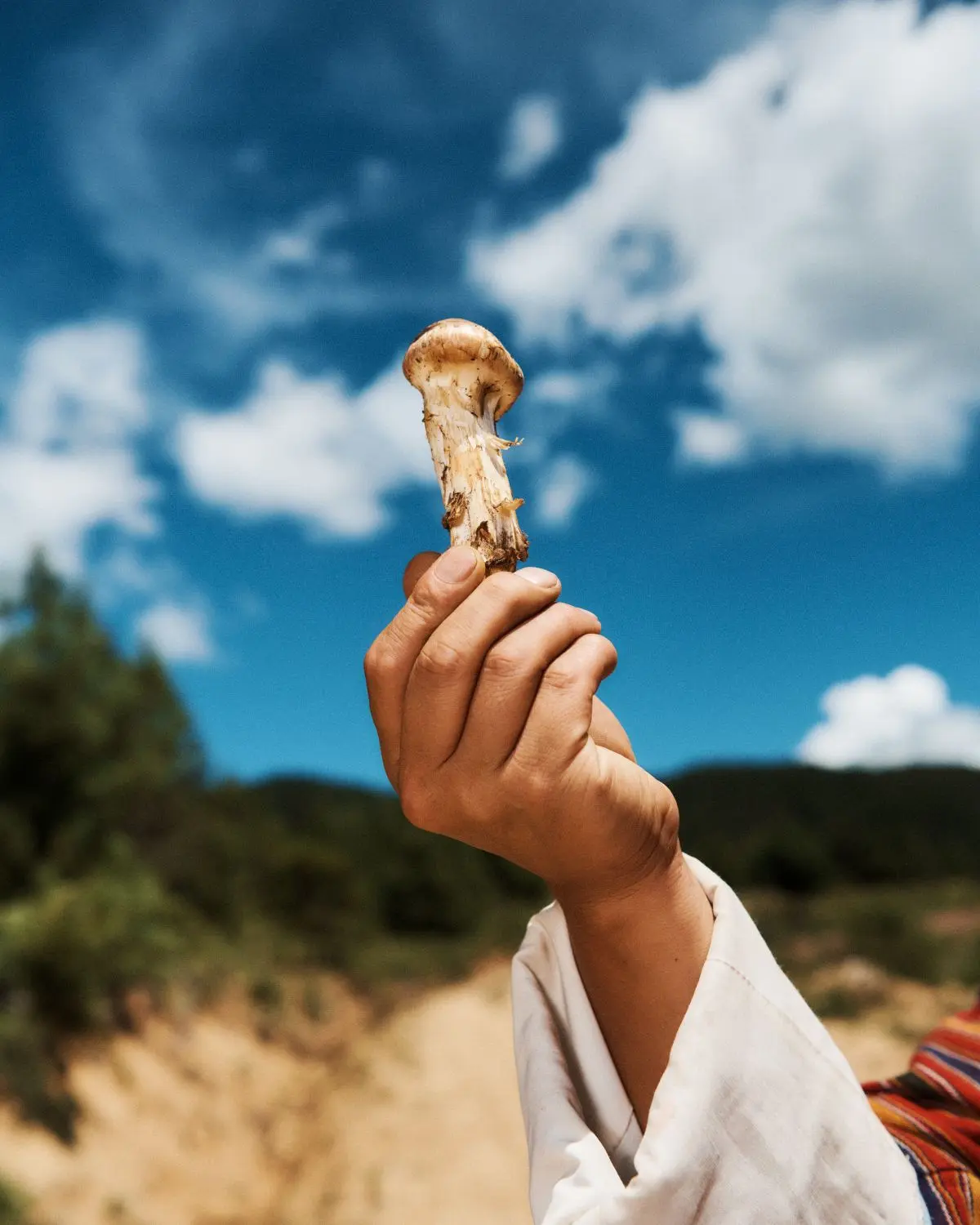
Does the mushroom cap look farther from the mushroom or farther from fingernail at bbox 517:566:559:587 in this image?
fingernail at bbox 517:566:559:587

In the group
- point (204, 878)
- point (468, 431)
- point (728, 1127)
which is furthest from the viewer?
point (204, 878)

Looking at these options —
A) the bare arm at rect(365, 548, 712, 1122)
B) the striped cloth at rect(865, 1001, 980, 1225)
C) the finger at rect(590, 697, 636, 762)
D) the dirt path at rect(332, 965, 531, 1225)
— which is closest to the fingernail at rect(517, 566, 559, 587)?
the bare arm at rect(365, 548, 712, 1122)

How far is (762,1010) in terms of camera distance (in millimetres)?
1251

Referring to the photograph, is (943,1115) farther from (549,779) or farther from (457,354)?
(457,354)

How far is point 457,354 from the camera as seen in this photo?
1498 mm

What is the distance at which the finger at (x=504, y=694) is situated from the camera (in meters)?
1.22

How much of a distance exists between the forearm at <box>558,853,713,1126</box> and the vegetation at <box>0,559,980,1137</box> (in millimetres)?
2307

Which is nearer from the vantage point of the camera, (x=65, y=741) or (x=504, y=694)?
(x=504, y=694)

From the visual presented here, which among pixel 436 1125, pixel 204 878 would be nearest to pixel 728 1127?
Result: pixel 436 1125

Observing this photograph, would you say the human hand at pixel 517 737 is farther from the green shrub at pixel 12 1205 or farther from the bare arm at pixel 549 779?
the green shrub at pixel 12 1205

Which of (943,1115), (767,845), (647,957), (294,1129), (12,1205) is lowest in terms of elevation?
(943,1115)

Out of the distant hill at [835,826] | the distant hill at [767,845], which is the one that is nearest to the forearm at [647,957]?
the distant hill at [835,826]

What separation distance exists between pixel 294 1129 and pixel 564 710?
10.7 meters

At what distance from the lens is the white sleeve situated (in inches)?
44.5
